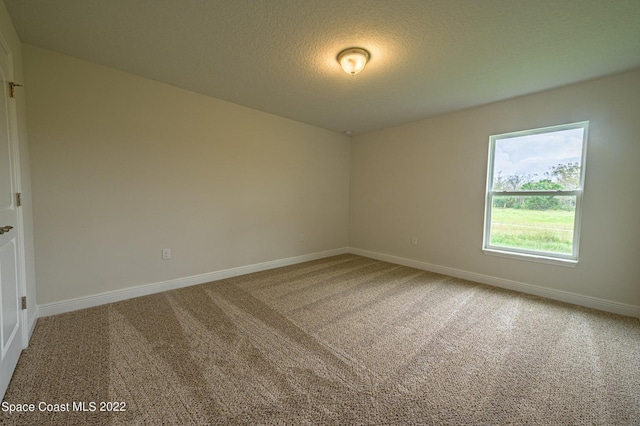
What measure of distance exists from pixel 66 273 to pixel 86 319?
0.52 meters

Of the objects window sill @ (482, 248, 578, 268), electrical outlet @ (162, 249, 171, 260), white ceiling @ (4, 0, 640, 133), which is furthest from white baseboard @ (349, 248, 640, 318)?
electrical outlet @ (162, 249, 171, 260)

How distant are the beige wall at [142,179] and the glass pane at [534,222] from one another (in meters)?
3.10

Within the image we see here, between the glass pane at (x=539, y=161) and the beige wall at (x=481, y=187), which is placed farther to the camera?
the glass pane at (x=539, y=161)

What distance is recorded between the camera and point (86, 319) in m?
2.28

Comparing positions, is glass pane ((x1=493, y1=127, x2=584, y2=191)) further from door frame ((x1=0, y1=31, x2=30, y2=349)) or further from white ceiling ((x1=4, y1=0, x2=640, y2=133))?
door frame ((x1=0, y1=31, x2=30, y2=349))

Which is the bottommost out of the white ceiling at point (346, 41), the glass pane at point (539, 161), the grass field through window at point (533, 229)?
the grass field through window at point (533, 229)

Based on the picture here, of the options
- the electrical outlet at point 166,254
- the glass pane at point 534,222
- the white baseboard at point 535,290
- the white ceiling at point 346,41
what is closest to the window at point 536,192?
the glass pane at point 534,222

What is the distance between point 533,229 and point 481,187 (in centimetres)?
79

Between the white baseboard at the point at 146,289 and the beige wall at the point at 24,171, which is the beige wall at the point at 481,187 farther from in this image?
the beige wall at the point at 24,171

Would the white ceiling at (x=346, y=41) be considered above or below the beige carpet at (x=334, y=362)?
above

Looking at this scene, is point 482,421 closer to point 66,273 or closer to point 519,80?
point 519,80

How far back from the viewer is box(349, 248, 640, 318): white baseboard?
255cm

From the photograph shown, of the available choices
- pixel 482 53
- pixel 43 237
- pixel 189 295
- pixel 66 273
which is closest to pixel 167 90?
pixel 43 237

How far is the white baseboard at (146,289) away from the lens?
7.79ft
